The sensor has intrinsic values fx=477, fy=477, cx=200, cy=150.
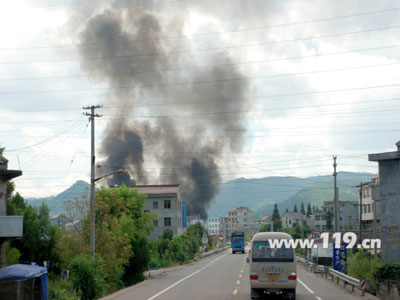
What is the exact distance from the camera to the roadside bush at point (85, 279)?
78.4ft

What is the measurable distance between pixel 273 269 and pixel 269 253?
701 millimetres

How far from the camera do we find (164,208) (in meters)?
82.6

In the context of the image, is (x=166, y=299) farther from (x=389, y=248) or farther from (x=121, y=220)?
(x=121, y=220)

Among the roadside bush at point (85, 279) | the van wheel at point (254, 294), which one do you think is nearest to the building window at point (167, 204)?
the roadside bush at point (85, 279)

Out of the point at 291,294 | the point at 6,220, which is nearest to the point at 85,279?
the point at 6,220

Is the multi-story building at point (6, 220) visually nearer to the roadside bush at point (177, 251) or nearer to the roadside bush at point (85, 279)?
the roadside bush at point (85, 279)

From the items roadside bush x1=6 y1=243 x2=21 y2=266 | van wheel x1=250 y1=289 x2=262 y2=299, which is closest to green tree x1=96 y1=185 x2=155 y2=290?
roadside bush x1=6 y1=243 x2=21 y2=266

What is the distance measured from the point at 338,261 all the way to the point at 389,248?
26.7 feet

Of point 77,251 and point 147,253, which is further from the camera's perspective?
point 147,253

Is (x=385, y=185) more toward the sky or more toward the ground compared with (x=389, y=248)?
more toward the sky

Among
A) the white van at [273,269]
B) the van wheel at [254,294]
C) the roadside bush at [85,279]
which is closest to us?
the white van at [273,269]

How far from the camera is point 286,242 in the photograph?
2097 centimetres

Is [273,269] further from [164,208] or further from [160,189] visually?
[160,189]

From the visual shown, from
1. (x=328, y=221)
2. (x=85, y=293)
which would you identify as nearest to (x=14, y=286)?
(x=85, y=293)
